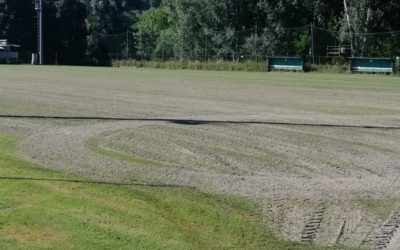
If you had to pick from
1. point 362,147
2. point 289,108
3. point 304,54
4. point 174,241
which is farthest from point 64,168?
point 304,54

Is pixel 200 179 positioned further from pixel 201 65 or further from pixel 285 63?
pixel 201 65

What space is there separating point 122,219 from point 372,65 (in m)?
43.5

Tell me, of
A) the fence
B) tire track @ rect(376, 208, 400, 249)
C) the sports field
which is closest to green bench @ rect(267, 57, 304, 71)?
the fence

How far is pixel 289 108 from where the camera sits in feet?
61.9

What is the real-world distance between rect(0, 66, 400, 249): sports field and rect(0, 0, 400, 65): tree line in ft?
141

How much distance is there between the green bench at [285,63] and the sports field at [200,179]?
3643cm

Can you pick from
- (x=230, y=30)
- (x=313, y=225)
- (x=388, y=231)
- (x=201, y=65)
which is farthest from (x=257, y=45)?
(x=388, y=231)

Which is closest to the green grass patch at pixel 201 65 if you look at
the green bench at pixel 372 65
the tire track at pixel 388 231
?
the green bench at pixel 372 65

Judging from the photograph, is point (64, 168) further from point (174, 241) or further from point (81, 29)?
point (81, 29)

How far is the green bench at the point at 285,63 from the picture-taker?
5316 cm

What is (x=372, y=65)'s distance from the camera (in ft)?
158

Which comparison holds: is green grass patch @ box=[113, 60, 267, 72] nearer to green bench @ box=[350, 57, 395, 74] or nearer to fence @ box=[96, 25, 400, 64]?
fence @ box=[96, 25, 400, 64]

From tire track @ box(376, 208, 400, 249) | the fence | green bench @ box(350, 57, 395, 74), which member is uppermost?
the fence

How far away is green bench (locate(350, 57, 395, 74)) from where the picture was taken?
1848 inches
